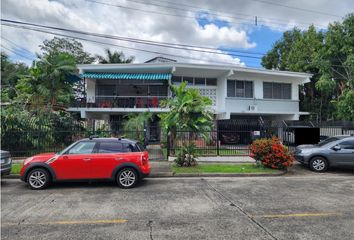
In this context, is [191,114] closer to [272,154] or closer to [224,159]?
[224,159]

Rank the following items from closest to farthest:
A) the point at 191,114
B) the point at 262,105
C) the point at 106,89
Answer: the point at 191,114
the point at 262,105
the point at 106,89

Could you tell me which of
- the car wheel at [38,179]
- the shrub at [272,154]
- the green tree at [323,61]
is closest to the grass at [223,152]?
the shrub at [272,154]

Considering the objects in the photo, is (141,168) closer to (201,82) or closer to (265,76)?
(201,82)

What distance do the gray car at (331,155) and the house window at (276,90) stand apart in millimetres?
10057

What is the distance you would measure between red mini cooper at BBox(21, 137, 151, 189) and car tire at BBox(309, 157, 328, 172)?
25.4 ft

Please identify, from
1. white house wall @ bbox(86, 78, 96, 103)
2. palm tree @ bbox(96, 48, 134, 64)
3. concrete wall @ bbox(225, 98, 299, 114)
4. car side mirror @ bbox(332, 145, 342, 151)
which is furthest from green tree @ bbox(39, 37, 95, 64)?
car side mirror @ bbox(332, 145, 342, 151)

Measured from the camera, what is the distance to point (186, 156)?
11.9 m

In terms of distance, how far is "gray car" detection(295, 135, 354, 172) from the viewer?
443 inches

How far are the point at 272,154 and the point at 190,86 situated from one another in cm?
1069

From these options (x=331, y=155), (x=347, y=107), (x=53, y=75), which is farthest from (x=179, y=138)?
(x=347, y=107)

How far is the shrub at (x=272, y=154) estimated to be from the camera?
1121 centimetres

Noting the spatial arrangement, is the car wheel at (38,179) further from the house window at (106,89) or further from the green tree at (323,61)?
the green tree at (323,61)

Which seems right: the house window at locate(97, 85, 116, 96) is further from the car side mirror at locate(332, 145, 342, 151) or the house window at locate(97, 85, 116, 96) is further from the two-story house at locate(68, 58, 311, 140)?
the car side mirror at locate(332, 145, 342, 151)

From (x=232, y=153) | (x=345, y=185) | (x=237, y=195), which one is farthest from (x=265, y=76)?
(x=237, y=195)
